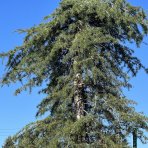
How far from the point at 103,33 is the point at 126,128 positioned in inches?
155

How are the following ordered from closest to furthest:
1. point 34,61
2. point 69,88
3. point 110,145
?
point 110,145 → point 69,88 → point 34,61

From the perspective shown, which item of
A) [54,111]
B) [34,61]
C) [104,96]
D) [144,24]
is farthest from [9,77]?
[144,24]

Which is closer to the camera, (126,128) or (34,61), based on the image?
(126,128)

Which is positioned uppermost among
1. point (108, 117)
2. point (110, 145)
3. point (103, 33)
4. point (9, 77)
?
point (103, 33)

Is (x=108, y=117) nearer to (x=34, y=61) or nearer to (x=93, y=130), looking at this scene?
(x=93, y=130)

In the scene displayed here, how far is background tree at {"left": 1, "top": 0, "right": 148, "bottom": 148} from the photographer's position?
1866cm

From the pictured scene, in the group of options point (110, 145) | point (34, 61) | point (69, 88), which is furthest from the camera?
point (34, 61)

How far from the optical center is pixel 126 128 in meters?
18.7

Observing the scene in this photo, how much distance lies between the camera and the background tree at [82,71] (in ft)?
61.2

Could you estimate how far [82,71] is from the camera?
19.4m

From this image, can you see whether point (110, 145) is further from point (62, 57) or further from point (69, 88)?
point (62, 57)

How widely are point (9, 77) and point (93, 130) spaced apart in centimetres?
432

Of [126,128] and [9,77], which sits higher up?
[9,77]

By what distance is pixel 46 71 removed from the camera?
67.3 feet
